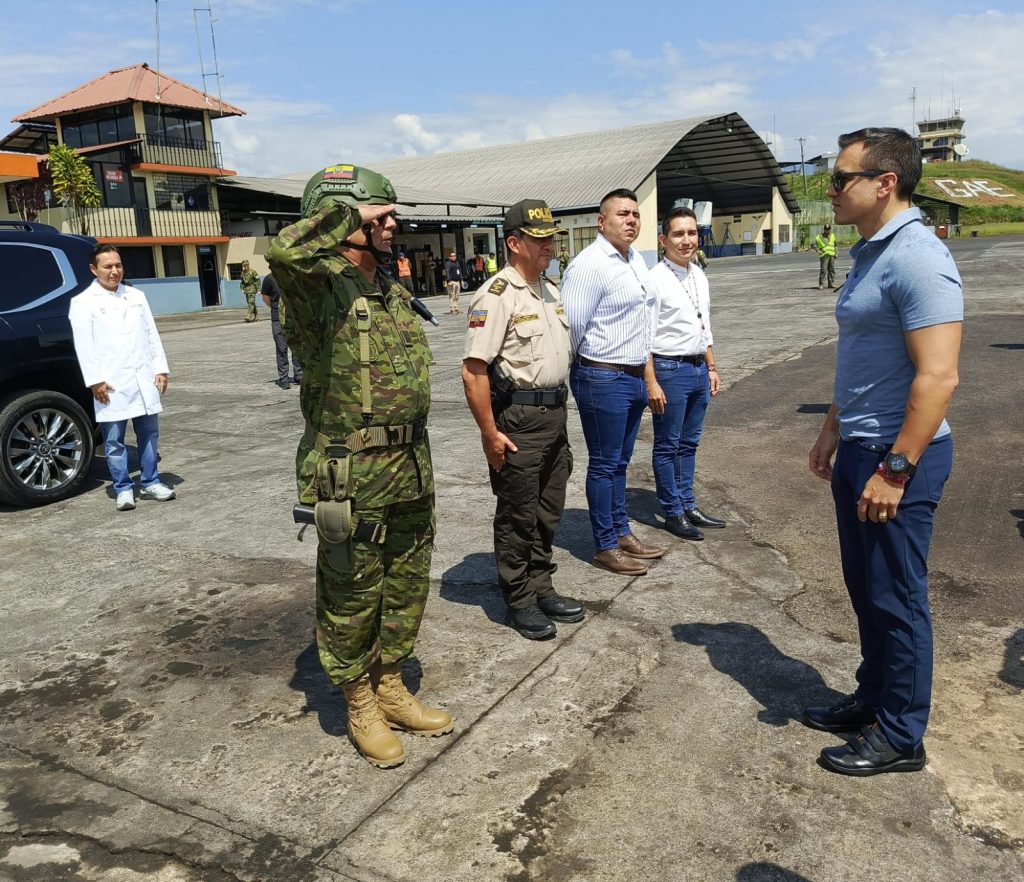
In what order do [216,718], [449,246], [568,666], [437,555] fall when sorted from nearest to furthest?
[216,718], [568,666], [437,555], [449,246]

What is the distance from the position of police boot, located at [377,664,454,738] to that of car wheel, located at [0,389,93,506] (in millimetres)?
4320

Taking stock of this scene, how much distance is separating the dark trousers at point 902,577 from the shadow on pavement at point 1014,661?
0.82 m

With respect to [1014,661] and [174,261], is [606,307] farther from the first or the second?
[174,261]

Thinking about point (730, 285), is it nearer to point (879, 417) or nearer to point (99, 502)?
point (99, 502)

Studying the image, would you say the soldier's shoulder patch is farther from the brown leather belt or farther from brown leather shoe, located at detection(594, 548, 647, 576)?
brown leather shoe, located at detection(594, 548, 647, 576)

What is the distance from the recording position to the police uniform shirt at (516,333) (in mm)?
3699

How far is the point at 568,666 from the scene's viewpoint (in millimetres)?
3541

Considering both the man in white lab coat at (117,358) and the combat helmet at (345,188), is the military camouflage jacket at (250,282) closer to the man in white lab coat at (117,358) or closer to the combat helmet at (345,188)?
the man in white lab coat at (117,358)

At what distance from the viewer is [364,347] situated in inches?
110

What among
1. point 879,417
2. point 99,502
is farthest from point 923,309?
point 99,502

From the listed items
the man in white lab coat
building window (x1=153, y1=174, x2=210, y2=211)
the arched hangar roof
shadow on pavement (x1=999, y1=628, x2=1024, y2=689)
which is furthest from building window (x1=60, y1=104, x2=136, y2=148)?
shadow on pavement (x1=999, y1=628, x2=1024, y2=689)

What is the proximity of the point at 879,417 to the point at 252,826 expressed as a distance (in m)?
2.33

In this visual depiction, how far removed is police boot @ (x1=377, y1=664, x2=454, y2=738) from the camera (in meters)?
3.07

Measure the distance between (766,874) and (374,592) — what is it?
1485mm
